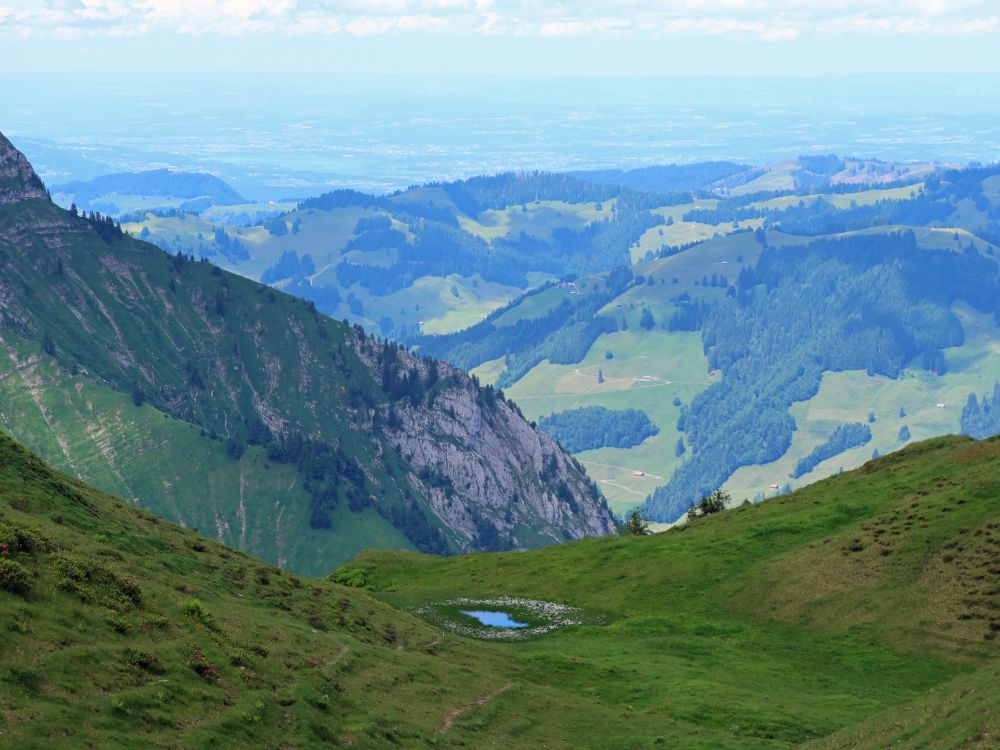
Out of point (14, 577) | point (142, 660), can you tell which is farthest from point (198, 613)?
point (14, 577)

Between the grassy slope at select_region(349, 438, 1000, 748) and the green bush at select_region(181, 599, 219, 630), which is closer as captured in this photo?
the green bush at select_region(181, 599, 219, 630)

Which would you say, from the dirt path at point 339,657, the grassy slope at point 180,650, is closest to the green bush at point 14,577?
the grassy slope at point 180,650

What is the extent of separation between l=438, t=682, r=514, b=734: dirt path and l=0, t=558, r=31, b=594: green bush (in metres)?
21.7

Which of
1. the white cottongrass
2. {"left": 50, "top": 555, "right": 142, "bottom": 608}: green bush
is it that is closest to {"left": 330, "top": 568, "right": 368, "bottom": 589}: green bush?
the white cottongrass

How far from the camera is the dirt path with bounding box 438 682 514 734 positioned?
62656 mm

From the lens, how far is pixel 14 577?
50.7 meters

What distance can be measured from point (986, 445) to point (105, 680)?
296 ft

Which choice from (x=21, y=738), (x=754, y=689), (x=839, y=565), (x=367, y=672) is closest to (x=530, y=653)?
(x=754, y=689)

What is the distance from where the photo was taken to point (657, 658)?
290 ft

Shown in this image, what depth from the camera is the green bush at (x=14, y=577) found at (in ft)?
164

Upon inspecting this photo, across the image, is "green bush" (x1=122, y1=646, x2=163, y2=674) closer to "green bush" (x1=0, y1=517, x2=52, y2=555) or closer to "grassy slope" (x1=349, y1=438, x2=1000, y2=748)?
"green bush" (x1=0, y1=517, x2=52, y2=555)

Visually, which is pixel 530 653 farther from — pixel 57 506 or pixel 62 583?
pixel 62 583

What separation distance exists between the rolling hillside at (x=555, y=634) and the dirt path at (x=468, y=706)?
25cm

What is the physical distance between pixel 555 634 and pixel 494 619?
6799 millimetres
